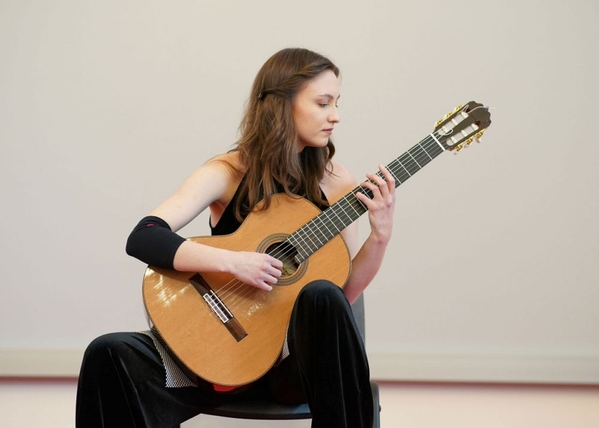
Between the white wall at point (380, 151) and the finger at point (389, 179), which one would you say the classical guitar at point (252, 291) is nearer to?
the finger at point (389, 179)

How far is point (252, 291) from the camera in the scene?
1.94 metres

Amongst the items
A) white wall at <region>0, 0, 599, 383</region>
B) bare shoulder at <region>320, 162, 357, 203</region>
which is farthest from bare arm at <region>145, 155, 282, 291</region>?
white wall at <region>0, 0, 599, 383</region>

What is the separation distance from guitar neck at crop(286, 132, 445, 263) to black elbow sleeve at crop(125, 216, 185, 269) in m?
0.29

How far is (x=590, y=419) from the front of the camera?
3.10 meters

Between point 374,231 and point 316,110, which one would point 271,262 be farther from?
point 316,110

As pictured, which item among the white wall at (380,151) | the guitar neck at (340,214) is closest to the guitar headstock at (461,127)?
the guitar neck at (340,214)

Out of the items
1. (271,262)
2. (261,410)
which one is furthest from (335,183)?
(261,410)

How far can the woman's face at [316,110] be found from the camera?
2.14 meters

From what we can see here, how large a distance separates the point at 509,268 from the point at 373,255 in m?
1.45

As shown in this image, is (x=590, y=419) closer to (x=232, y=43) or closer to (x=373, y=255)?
(x=373, y=255)

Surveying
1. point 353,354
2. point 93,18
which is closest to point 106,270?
point 93,18

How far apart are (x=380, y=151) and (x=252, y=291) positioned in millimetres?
1555

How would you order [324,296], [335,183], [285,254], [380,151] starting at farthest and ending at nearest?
[380,151] → [335,183] → [285,254] → [324,296]

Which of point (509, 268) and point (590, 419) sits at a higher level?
point (509, 268)
